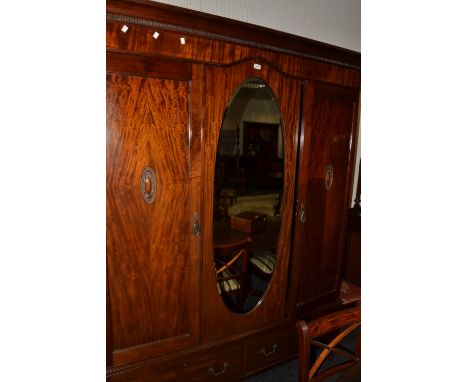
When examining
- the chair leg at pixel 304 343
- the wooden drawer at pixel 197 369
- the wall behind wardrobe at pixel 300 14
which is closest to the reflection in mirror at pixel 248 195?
the wooden drawer at pixel 197 369

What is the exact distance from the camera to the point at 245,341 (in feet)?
5.36

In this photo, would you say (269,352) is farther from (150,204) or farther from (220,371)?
(150,204)

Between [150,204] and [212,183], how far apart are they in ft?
0.90

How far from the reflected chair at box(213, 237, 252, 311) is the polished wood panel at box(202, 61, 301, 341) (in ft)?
0.17

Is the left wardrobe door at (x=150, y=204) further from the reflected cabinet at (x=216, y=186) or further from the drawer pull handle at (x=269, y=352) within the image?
the drawer pull handle at (x=269, y=352)

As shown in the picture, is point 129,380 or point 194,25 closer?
point 194,25

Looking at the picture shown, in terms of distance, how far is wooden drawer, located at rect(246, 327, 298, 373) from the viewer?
1.67 m

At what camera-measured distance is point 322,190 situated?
69.6 inches

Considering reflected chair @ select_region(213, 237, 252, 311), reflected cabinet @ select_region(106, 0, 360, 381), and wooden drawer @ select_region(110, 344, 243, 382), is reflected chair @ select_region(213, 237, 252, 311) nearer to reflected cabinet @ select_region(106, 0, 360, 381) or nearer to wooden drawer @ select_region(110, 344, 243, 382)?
reflected cabinet @ select_region(106, 0, 360, 381)

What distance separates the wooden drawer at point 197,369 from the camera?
1370mm
